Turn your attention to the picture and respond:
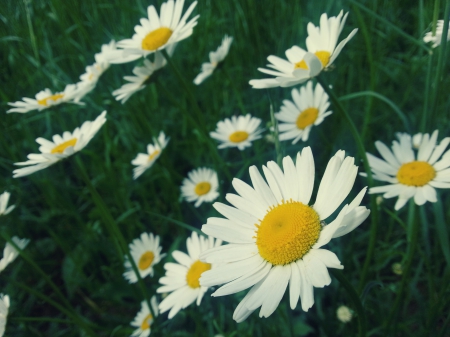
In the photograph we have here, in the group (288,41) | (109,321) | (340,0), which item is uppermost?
(340,0)

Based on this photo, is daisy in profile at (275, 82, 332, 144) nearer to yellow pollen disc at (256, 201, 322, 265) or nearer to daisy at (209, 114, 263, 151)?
daisy at (209, 114, 263, 151)

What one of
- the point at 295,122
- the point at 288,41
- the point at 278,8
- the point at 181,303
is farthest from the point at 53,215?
the point at 278,8

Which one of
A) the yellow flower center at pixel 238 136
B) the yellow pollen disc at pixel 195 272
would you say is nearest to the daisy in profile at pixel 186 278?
the yellow pollen disc at pixel 195 272

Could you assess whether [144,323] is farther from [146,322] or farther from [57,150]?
[57,150]

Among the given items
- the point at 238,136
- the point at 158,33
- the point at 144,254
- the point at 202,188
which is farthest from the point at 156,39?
the point at 144,254

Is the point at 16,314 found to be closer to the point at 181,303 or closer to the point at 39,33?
the point at 181,303

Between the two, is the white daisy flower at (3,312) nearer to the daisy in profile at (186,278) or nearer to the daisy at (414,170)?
the daisy in profile at (186,278)
